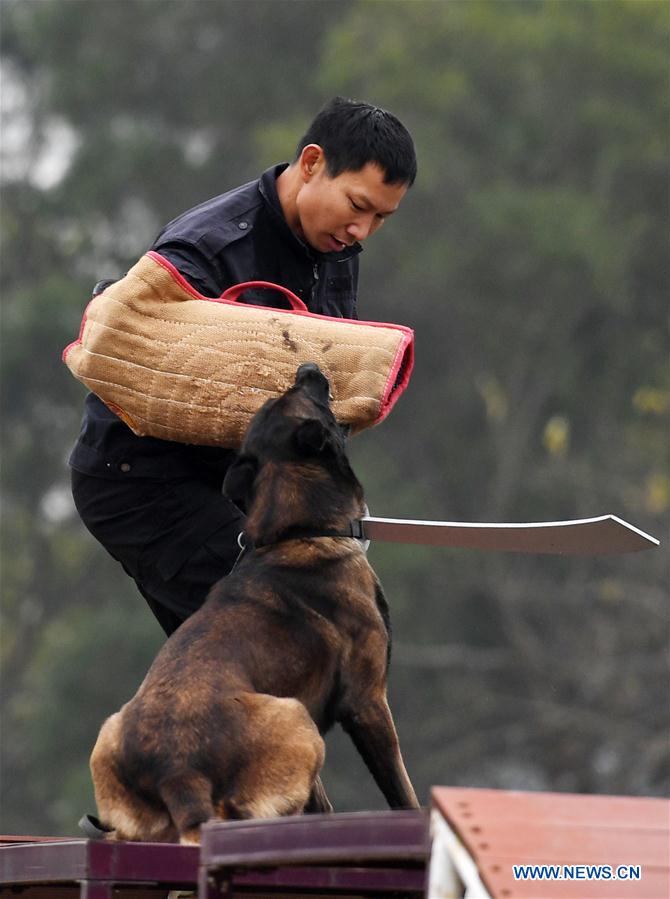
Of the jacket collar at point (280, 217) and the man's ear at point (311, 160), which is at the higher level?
the man's ear at point (311, 160)

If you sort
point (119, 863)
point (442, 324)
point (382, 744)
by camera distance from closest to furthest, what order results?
point (119, 863)
point (382, 744)
point (442, 324)

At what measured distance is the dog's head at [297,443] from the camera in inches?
161

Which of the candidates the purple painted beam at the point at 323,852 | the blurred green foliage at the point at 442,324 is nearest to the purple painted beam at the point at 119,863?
the purple painted beam at the point at 323,852

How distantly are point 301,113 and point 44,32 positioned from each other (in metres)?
4.12

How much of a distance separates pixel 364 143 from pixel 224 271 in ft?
1.50

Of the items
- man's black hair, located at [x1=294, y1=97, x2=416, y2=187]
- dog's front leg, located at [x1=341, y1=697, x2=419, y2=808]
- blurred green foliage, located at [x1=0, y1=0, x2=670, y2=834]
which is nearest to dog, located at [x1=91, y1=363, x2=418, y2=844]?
dog's front leg, located at [x1=341, y1=697, x2=419, y2=808]

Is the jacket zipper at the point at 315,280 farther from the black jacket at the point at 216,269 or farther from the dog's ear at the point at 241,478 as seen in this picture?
the dog's ear at the point at 241,478

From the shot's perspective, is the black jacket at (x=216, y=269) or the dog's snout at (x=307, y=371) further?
the black jacket at (x=216, y=269)

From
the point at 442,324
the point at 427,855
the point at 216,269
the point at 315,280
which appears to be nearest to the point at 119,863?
the point at 427,855

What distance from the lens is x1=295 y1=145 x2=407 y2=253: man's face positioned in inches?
168

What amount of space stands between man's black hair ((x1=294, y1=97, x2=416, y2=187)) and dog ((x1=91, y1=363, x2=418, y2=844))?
554mm

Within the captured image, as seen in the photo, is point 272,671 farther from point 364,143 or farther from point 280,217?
point 364,143

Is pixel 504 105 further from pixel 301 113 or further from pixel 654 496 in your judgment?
pixel 654 496

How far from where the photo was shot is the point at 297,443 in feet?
13.6
